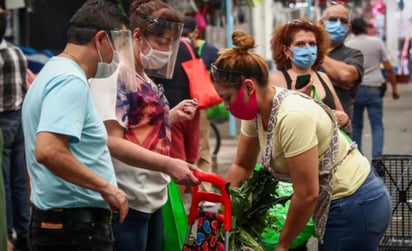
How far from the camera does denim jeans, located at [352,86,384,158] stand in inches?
393

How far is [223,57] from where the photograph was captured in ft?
14.1

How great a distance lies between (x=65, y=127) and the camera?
12.3ft

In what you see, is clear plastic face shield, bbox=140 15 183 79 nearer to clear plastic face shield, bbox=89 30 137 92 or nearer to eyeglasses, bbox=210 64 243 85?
clear plastic face shield, bbox=89 30 137 92

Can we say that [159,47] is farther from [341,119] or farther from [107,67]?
[341,119]

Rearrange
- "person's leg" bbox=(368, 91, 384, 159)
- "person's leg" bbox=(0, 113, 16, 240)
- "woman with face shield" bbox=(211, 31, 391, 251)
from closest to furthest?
1. "woman with face shield" bbox=(211, 31, 391, 251)
2. "person's leg" bbox=(0, 113, 16, 240)
3. "person's leg" bbox=(368, 91, 384, 159)

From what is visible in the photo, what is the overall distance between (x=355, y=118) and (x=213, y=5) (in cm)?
827

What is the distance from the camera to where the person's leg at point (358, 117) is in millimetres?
9867

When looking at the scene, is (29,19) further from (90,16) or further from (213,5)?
(90,16)

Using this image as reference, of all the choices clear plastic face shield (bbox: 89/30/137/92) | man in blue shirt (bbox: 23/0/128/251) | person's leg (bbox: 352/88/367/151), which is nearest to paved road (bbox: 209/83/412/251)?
person's leg (bbox: 352/88/367/151)

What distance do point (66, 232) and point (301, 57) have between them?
2334 millimetres

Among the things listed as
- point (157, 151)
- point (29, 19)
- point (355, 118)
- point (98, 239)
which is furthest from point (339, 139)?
point (29, 19)

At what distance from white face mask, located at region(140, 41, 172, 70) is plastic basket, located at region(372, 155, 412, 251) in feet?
5.47

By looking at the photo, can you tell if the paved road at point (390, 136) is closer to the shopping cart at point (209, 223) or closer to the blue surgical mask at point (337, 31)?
the blue surgical mask at point (337, 31)

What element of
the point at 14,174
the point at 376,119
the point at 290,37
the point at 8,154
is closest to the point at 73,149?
the point at 290,37
